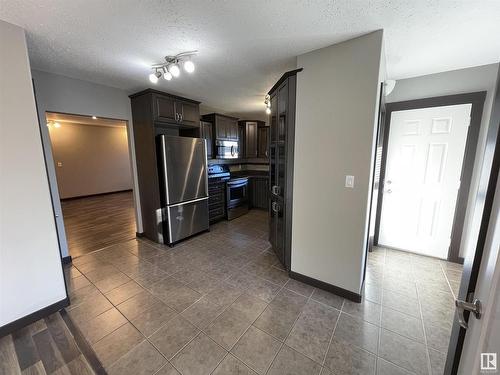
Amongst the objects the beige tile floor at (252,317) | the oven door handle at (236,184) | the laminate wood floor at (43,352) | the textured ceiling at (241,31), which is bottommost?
the laminate wood floor at (43,352)

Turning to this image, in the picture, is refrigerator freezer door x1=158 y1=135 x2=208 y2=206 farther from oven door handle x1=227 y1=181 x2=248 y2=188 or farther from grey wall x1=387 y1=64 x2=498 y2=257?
grey wall x1=387 y1=64 x2=498 y2=257

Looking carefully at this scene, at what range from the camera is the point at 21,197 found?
5.67 feet

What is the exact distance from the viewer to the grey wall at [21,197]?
1633mm

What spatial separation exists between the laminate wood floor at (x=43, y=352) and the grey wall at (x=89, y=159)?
5631mm

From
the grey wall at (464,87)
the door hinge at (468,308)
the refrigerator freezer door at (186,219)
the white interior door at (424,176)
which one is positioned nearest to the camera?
the door hinge at (468,308)

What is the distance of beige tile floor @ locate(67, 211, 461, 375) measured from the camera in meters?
1.49

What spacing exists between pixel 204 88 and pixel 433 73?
3140 mm

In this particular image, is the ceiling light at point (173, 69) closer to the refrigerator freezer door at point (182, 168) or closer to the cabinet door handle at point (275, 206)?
the refrigerator freezer door at point (182, 168)

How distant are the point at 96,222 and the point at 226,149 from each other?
3.32 m

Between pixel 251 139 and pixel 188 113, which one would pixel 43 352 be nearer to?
pixel 188 113

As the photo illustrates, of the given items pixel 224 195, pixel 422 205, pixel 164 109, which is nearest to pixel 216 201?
pixel 224 195

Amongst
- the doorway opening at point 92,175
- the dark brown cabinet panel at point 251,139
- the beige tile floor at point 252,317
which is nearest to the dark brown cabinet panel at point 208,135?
the dark brown cabinet panel at point 251,139

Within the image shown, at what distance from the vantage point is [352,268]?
80.5 inches

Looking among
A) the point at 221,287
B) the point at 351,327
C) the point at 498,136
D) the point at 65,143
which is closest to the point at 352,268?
the point at 351,327
